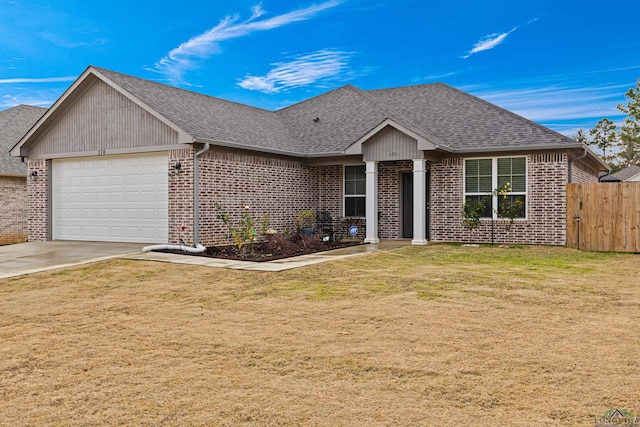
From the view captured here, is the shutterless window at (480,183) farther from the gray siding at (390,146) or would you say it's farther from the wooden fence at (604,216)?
the wooden fence at (604,216)

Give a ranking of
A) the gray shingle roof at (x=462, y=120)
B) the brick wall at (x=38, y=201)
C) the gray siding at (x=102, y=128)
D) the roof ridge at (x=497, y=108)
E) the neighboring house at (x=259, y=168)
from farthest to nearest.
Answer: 1. the brick wall at (x=38, y=201)
2. the roof ridge at (x=497, y=108)
3. the gray shingle roof at (x=462, y=120)
4. the gray siding at (x=102, y=128)
5. the neighboring house at (x=259, y=168)

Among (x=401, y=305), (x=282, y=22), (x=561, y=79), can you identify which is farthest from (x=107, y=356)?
(x=561, y=79)

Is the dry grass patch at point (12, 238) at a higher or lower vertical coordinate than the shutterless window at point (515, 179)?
lower

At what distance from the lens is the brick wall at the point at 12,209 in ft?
70.5

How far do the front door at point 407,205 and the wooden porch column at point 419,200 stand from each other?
1.99 meters

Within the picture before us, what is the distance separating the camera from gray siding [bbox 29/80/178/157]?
15.7 metres

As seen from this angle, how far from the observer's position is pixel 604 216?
49.8ft

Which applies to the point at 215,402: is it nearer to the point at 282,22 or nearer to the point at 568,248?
the point at 568,248

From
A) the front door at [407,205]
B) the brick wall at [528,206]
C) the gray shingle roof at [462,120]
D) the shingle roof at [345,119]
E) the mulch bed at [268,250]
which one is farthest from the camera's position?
the front door at [407,205]

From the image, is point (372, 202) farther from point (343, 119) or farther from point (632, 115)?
point (632, 115)

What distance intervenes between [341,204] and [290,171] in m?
2.18

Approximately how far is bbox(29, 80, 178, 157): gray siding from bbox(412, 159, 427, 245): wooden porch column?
691 cm

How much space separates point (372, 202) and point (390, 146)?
1832 mm

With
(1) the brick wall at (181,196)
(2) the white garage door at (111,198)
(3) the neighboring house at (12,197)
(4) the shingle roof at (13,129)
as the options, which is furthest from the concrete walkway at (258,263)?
(4) the shingle roof at (13,129)
